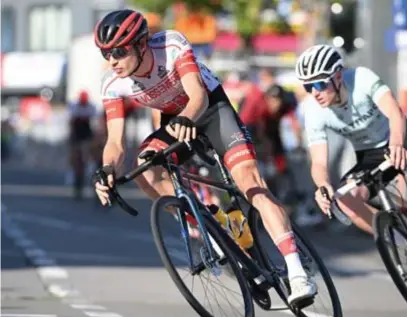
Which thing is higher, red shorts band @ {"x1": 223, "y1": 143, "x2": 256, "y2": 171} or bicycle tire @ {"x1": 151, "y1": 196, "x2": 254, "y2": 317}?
red shorts band @ {"x1": 223, "y1": 143, "x2": 256, "y2": 171}

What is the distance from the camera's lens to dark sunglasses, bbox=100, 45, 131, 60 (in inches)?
338

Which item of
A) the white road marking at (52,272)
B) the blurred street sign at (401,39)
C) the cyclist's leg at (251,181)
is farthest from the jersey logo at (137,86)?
the blurred street sign at (401,39)

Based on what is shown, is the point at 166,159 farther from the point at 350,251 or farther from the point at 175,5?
the point at 175,5

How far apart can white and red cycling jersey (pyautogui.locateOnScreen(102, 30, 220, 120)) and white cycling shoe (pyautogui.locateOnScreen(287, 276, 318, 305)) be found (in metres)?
1.24

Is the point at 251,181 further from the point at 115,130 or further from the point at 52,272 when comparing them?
the point at 52,272

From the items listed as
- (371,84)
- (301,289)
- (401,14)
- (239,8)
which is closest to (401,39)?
(401,14)

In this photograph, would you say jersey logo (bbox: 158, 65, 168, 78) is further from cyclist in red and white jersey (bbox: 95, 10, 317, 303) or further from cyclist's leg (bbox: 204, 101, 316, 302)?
cyclist's leg (bbox: 204, 101, 316, 302)

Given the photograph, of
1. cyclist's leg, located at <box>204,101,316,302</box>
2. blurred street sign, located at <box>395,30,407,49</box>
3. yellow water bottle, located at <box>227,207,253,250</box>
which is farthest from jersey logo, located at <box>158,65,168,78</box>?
blurred street sign, located at <box>395,30,407,49</box>

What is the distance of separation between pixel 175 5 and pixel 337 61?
3784 centimetres

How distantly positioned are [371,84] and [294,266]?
5.12ft

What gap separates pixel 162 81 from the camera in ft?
29.1

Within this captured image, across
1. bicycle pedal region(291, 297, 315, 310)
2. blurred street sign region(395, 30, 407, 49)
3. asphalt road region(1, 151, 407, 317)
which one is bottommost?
asphalt road region(1, 151, 407, 317)

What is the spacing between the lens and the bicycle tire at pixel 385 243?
9.29 m

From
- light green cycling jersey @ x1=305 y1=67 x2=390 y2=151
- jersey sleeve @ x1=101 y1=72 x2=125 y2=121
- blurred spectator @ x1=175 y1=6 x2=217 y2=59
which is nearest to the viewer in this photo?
jersey sleeve @ x1=101 y1=72 x2=125 y2=121
